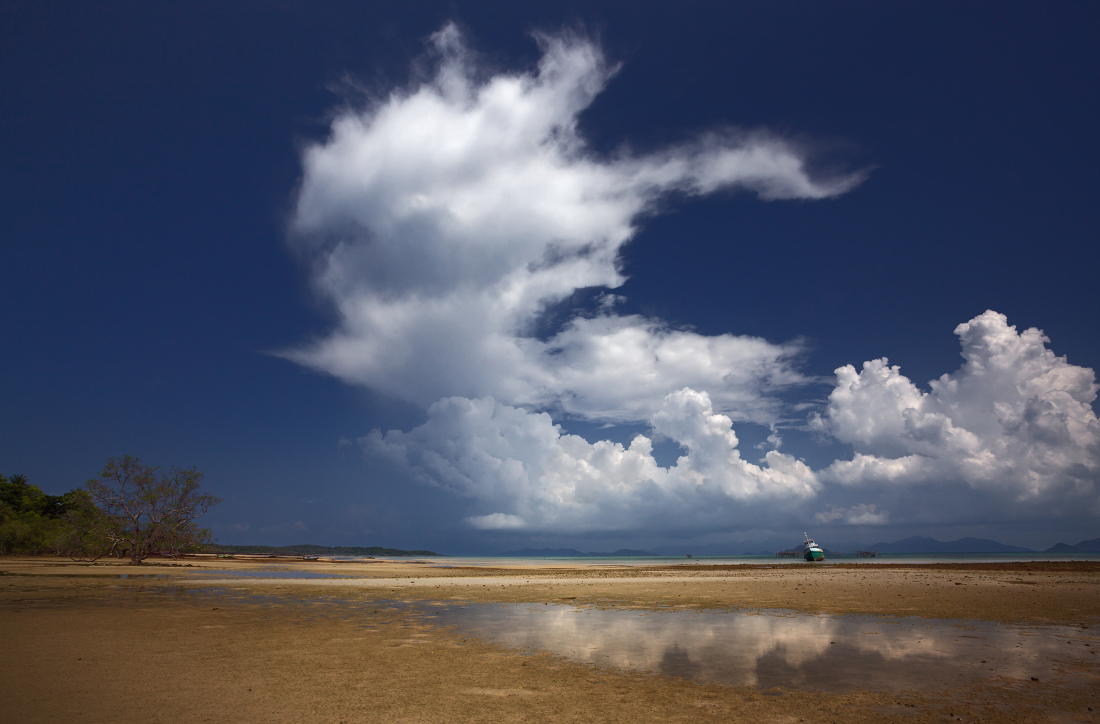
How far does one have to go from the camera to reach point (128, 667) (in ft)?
36.9

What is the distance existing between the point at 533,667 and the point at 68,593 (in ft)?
98.6

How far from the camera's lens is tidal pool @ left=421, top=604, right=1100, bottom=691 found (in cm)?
1072

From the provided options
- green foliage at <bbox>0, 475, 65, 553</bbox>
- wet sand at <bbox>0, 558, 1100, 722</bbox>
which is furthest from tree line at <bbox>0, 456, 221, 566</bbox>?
wet sand at <bbox>0, 558, 1100, 722</bbox>

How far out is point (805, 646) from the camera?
13.9 meters

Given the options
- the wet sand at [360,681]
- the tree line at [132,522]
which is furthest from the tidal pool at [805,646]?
the tree line at [132,522]

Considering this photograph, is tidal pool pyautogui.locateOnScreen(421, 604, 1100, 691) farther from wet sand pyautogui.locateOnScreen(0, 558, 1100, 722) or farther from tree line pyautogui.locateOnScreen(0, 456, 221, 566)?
tree line pyautogui.locateOnScreen(0, 456, 221, 566)

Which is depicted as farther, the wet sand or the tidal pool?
the tidal pool

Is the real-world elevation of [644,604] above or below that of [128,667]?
below

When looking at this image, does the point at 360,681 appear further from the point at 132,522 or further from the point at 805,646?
the point at 132,522

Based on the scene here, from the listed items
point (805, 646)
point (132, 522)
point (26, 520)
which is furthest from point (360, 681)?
point (26, 520)

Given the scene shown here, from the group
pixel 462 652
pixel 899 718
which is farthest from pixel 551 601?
pixel 899 718

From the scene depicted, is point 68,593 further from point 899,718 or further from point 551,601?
point 899,718

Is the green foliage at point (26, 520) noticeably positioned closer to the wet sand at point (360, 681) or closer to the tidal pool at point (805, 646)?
the wet sand at point (360, 681)

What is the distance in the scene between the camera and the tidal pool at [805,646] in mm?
10719
